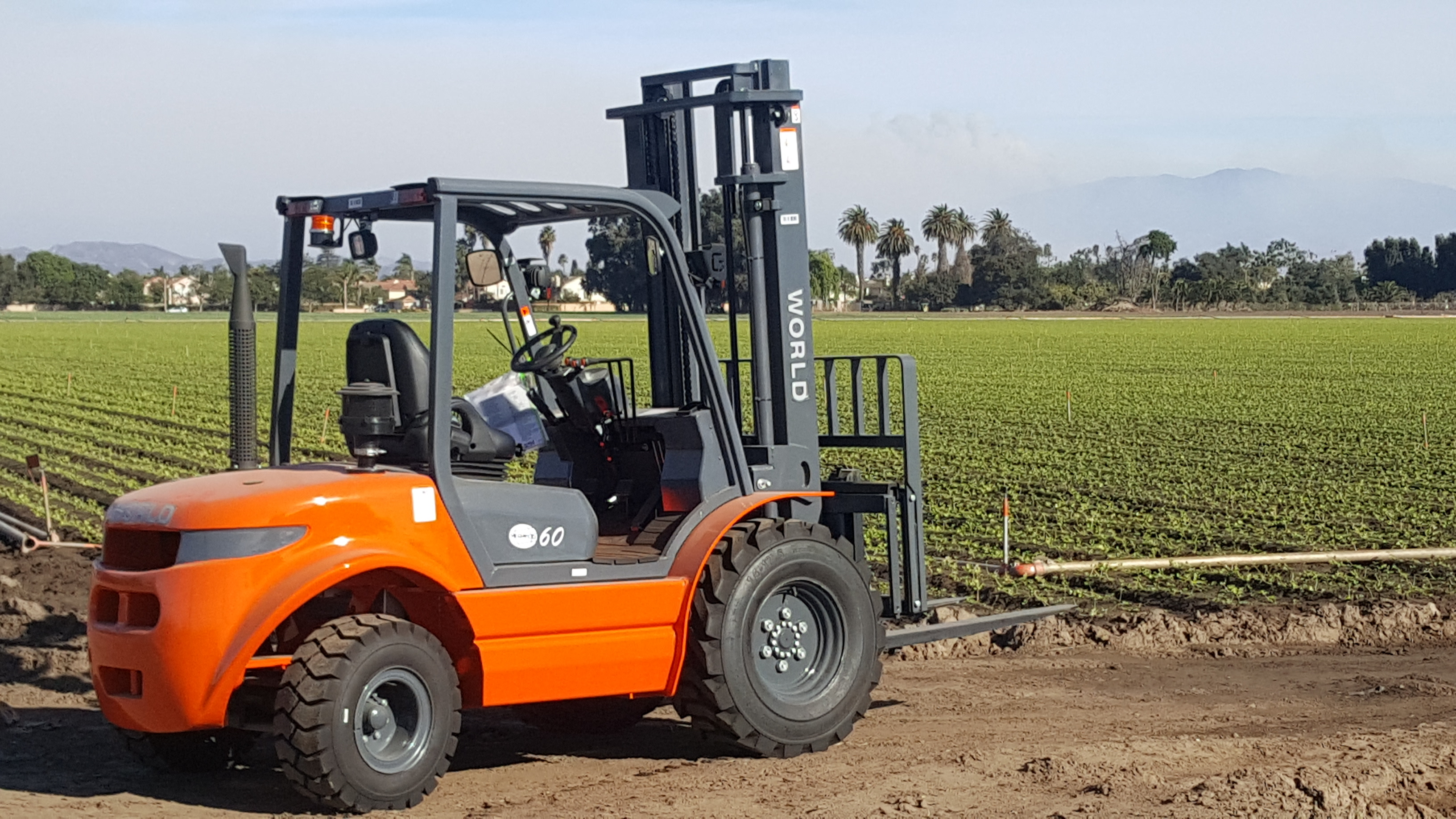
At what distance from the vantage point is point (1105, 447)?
24672 millimetres

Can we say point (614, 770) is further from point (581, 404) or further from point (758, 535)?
point (581, 404)

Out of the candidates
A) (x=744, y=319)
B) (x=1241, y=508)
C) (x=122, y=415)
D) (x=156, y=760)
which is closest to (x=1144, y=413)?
(x=1241, y=508)

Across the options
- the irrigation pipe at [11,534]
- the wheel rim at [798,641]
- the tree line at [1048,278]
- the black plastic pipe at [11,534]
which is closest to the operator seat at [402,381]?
the wheel rim at [798,641]

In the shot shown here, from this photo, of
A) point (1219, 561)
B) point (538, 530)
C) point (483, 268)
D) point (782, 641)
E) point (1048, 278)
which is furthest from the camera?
point (1048, 278)

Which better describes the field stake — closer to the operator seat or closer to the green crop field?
the green crop field

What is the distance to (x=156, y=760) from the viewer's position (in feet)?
24.6

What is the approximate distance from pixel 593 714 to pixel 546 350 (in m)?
2.16

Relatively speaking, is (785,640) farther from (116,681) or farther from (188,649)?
(116,681)

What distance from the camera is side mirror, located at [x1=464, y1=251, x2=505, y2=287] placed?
7590 millimetres

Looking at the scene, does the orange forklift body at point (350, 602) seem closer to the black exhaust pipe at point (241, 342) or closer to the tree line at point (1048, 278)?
the black exhaust pipe at point (241, 342)

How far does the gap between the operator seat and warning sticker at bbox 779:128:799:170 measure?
2.19 meters

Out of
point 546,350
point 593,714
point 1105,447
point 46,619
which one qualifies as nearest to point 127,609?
point 546,350

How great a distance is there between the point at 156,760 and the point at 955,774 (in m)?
3.71

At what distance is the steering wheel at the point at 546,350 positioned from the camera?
7.72 meters
